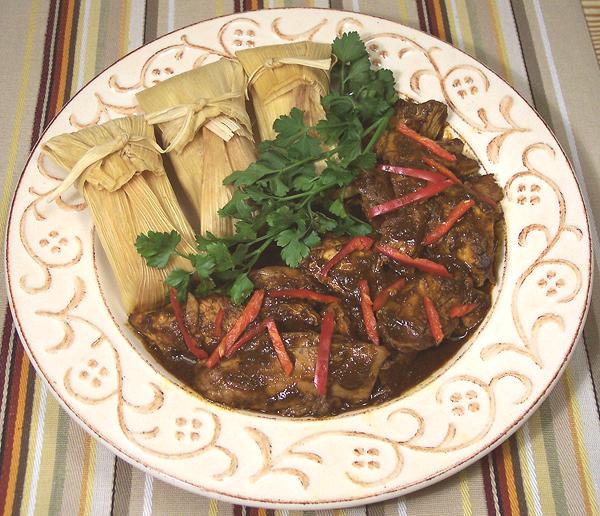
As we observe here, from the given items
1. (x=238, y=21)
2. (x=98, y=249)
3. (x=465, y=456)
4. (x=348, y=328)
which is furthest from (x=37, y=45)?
(x=465, y=456)

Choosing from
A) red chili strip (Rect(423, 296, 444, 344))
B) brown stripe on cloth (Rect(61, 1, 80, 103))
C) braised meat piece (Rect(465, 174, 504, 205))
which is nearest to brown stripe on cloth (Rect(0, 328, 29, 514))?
brown stripe on cloth (Rect(61, 1, 80, 103))

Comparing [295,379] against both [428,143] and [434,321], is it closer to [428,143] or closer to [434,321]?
[434,321]

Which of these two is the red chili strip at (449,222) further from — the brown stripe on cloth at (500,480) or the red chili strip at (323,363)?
the brown stripe on cloth at (500,480)

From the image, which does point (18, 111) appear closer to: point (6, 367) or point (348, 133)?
point (6, 367)

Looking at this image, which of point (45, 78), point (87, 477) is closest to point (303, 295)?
point (87, 477)

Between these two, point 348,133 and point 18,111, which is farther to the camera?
point 18,111
